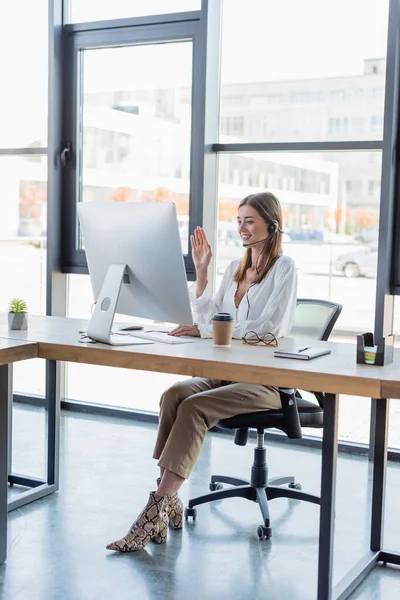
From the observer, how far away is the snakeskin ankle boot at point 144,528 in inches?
113

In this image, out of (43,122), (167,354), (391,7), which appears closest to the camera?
(167,354)

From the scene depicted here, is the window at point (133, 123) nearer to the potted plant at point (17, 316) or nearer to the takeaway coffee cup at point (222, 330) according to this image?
the potted plant at point (17, 316)

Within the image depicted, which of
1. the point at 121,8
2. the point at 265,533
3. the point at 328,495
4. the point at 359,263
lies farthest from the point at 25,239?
the point at 328,495

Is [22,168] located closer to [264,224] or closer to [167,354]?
[264,224]

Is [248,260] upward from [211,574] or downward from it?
upward

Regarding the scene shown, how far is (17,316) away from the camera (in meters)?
3.20

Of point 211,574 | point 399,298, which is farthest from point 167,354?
point 399,298

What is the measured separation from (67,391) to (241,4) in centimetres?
265

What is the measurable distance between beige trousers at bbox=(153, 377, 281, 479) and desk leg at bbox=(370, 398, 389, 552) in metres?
0.41

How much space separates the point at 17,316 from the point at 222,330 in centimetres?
88

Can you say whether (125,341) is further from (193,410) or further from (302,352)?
(302,352)

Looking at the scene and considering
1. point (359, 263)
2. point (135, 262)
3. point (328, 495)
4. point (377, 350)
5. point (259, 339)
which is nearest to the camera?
point (328, 495)

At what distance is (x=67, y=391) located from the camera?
17.2 ft

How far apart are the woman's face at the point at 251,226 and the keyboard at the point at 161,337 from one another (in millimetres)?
546
